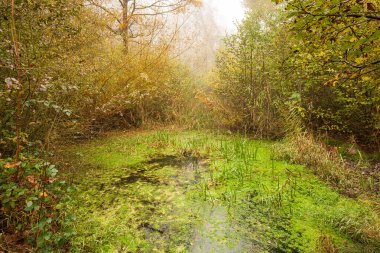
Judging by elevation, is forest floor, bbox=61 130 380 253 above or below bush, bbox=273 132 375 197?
below

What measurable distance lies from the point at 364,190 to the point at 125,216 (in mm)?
3080

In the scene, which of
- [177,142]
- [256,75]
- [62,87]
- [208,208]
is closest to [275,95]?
[256,75]

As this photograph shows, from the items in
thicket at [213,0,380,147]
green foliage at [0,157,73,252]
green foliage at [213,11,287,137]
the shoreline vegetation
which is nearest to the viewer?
green foliage at [0,157,73,252]

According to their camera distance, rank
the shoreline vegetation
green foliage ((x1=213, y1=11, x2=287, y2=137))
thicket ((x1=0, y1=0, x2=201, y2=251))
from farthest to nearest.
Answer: green foliage ((x1=213, y1=11, x2=287, y2=137))
the shoreline vegetation
thicket ((x1=0, y1=0, x2=201, y2=251))

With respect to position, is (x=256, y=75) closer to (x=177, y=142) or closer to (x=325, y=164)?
(x=177, y=142)

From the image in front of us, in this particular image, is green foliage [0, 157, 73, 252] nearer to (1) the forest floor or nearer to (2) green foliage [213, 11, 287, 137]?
(1) the forest floor

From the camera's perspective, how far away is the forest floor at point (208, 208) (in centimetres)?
247

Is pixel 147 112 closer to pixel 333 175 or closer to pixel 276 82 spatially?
pixel 276 82

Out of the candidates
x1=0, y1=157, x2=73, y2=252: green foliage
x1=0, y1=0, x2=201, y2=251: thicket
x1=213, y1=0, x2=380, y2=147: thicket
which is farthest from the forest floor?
x1=213, y1=0, x2=380, y2=147: thicket

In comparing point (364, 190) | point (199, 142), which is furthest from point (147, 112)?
point (364, 190)

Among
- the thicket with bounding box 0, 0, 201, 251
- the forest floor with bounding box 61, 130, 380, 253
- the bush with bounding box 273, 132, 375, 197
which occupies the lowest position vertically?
the forest floor with bounding box 61, 130, 380, 253

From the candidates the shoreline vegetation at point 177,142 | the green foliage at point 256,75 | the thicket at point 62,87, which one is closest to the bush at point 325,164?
the shoreline vegetation at point 177,142

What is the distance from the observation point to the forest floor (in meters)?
2.47

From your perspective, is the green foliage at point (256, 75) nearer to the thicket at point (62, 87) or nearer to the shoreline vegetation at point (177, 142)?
the shoreline vegetation at point (177, 142)
